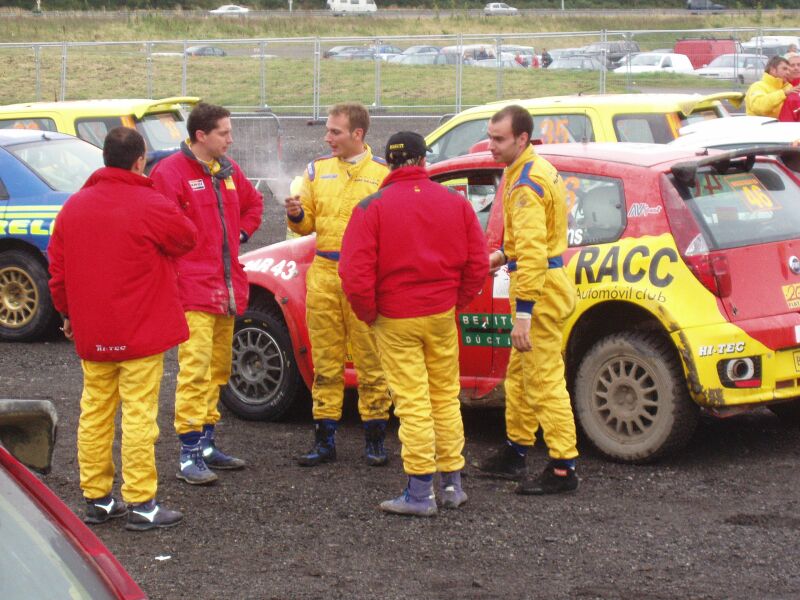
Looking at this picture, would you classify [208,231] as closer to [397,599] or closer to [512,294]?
[512,294]

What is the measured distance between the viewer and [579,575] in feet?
17.9

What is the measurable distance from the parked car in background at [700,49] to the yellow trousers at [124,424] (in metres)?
22.4

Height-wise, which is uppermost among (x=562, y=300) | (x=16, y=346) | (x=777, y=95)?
(x=777, y=95)

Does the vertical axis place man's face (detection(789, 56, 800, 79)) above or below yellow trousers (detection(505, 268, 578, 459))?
above

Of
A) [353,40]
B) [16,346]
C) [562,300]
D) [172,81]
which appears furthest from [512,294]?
[172,81]

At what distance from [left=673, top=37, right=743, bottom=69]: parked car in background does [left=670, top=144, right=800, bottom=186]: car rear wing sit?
20059mm

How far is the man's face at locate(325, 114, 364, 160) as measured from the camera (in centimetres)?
709

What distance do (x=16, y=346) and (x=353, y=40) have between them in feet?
52.2

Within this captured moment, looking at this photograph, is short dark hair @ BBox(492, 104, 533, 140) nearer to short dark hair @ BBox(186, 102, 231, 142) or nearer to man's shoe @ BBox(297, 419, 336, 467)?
short dark hair @ BBox(186, 102, 231, 142)

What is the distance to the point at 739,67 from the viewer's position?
25031 mm

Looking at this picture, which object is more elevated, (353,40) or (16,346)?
(353,40)

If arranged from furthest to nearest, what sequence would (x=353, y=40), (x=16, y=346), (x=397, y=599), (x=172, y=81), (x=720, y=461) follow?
1. (x=172, y=81)
2. (x=353, y=40)
3. (x=16, y=346)
4. (x=720, y=461)
5. (x=397, y=599)

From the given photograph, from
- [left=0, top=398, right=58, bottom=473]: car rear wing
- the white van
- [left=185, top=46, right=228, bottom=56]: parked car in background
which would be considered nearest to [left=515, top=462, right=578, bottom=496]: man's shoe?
[left=0, top=398, right=58, bottom=473]: car rear wing

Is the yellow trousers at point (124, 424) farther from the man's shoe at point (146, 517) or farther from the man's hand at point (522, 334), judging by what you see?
the man's hand at point (522, 334)
